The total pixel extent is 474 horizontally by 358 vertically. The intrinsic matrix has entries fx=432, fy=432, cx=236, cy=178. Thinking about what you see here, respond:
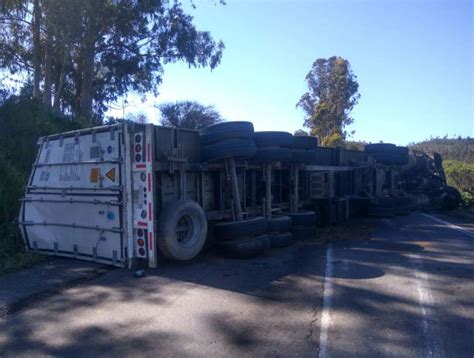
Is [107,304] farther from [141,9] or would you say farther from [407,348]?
[141,9]

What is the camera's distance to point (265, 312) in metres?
4.94

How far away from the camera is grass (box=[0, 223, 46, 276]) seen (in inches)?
295

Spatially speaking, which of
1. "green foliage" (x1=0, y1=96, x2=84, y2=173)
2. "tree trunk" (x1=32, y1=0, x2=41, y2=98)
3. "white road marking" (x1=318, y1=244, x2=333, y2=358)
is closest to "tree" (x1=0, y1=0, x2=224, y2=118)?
"tree trunk" (x1=32, y1=0, x2=41, y2=98)

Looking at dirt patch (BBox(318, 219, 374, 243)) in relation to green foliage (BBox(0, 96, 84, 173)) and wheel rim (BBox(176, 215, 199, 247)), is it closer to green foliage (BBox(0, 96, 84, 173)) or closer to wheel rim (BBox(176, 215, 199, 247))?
wheel rim (BBox(176, 215, 199, 247))

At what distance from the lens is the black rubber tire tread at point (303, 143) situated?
10562 millimetres

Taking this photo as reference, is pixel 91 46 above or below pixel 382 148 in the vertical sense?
above

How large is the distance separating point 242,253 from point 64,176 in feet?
11.8

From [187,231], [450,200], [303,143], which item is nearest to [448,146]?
[450,200]

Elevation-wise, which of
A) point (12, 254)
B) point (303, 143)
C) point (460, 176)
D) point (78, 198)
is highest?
point (303, 143)

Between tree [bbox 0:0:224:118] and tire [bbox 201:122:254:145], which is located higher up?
tree [bbox 0:0:224:118]

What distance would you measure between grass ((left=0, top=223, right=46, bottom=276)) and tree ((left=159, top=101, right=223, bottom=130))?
96.2 feet

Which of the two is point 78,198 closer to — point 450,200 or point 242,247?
point 242,247

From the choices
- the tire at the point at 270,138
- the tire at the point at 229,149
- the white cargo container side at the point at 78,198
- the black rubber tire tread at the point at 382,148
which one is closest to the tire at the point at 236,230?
the tire at the point at 229,149

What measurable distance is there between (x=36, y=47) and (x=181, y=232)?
68.5ft
